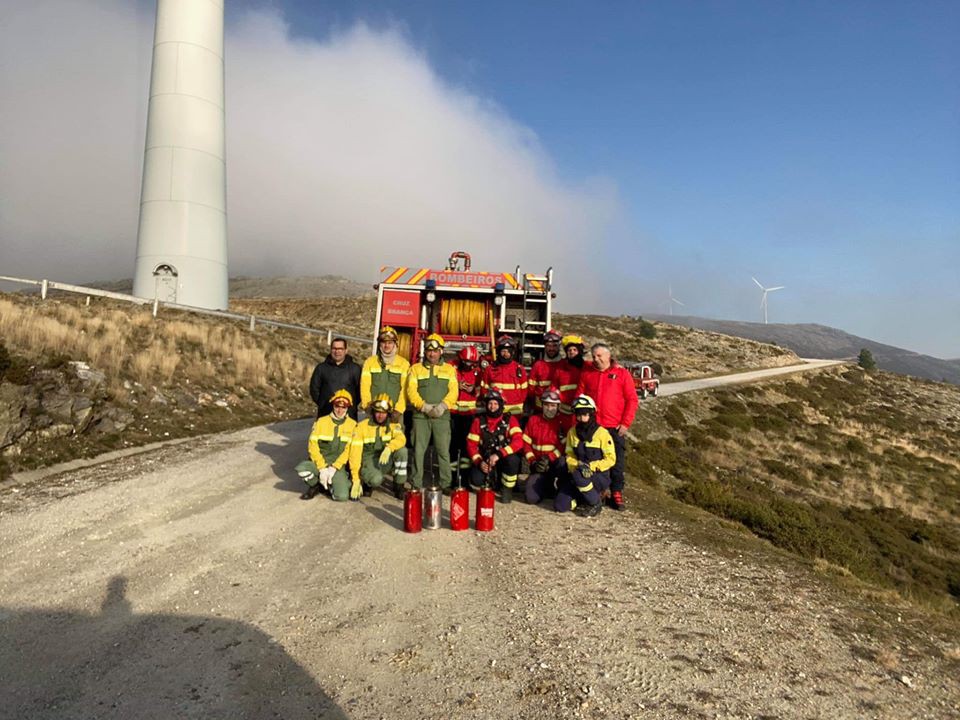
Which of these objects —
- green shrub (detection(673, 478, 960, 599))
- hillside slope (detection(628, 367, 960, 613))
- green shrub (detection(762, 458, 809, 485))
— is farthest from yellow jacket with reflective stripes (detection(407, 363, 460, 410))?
green shrub (detection(762, 458, 809, 485))

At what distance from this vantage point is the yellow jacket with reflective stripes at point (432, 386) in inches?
300

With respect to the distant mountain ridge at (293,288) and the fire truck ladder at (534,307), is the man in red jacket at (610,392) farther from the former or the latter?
the distant mountain ridge at (293,288)

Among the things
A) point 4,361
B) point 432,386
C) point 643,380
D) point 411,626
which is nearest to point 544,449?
point 432,386

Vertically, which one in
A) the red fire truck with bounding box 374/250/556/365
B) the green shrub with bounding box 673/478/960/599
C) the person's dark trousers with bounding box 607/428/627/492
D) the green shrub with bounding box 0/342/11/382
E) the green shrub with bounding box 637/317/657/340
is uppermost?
the green shrub with bounding box 637/317/657/340

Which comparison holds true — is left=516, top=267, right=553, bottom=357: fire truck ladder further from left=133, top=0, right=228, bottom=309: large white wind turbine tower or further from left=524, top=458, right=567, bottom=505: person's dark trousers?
left=133, top=0, right=228, bottom=309: large white wind turbine tower

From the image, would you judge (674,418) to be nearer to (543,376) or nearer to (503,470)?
(543,376)

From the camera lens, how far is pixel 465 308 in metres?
10.6

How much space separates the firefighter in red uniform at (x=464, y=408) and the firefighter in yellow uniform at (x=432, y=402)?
312 millimetres

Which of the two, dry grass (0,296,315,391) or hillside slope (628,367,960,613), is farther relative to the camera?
dry grass (0,296,315,391)

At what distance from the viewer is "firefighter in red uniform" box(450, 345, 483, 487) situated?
8.06 metres

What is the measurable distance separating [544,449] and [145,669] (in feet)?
18.0

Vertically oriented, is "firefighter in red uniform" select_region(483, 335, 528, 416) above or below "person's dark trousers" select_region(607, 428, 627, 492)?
above

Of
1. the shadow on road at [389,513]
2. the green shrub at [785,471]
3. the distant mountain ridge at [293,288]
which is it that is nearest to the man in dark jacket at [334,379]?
the shadow on road at [389,513]

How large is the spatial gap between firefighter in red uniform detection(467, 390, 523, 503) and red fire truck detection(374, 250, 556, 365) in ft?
8.27
